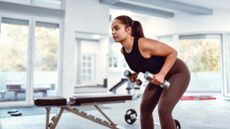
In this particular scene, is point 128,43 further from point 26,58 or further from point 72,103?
point 26,58

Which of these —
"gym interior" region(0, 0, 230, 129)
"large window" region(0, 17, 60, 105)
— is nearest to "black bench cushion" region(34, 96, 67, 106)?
"gym interior" region(0, 0, 230, 129)

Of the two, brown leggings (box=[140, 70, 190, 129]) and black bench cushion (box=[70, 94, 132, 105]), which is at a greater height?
brown leggings (box=[140, 70, 190, 129])

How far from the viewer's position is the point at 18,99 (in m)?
5.08

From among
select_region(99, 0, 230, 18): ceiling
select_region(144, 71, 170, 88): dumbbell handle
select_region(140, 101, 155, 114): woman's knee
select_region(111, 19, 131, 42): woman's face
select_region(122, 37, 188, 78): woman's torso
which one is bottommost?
select_region(140, 101, 155, 114): woman's knee

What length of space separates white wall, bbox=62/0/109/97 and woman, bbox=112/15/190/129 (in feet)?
13.3

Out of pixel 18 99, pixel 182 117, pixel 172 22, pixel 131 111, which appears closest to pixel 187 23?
pixel 172 22

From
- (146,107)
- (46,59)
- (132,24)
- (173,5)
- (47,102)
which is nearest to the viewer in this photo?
(132,24)

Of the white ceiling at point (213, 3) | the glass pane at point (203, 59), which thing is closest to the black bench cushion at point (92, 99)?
the white ceiling at point (213, 3)

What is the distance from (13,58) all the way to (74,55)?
1406 millimetres

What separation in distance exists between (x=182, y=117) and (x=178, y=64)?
248 centimetres

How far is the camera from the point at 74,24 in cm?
558

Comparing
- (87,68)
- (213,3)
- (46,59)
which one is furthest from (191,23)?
(87,68)

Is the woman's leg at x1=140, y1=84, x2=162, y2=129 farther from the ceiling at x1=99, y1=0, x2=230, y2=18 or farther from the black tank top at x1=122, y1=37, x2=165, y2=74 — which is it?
the ceiling at x1=99, y1=0, x2=230, y2=18

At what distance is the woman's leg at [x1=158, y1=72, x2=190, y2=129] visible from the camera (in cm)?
147
